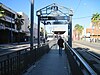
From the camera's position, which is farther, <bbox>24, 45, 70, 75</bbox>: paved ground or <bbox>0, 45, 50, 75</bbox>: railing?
<bbox>24, 45, 70, 75</bbox>: paved ground

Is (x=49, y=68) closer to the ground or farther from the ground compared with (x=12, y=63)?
closer to the ground

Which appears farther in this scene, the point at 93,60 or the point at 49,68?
the point at 93,60

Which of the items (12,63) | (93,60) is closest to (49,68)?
(12,63)

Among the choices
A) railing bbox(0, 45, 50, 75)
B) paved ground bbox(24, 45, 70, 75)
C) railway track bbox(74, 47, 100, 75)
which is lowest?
railway track bbox(74, 47, 100, 75)

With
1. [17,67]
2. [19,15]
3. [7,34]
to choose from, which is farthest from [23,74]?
[19,15]

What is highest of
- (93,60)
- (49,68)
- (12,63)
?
(12,63)

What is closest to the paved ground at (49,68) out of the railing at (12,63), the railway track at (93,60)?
the railing at (12,63)

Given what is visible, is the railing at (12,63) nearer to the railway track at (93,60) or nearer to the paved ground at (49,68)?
the paved ground at (49,68)

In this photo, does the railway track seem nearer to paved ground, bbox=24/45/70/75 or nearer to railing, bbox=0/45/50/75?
paved ground, bbox=24/45/70/75

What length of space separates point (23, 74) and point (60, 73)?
1.61 m

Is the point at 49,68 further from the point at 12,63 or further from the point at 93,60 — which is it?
the point at 93,60

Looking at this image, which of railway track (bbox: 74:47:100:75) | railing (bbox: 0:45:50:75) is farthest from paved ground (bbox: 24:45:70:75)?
railway track (bbox: 74:47:100:75)

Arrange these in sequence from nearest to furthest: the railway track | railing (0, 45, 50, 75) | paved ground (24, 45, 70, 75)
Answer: railing (0, 45, 50, 75)
paved ground (24, 45, 70, 75)
the railway track

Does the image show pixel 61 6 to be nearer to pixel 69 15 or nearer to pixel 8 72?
pixel 69 15
